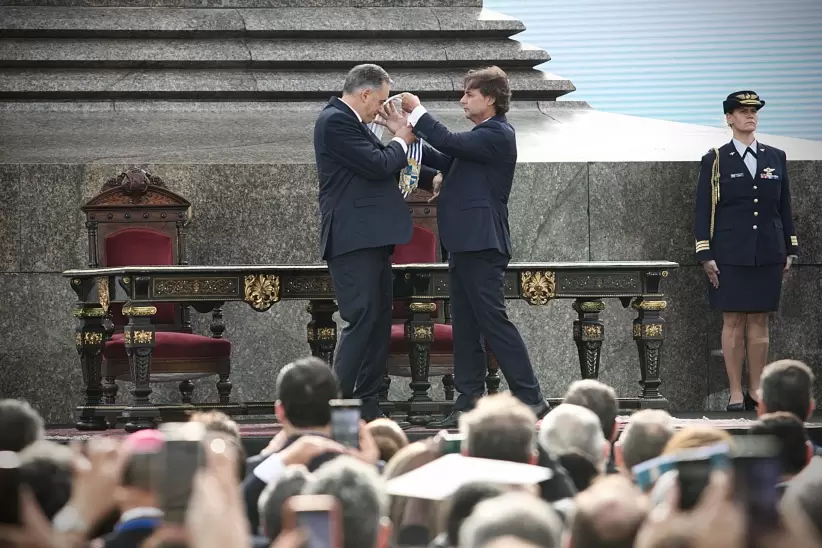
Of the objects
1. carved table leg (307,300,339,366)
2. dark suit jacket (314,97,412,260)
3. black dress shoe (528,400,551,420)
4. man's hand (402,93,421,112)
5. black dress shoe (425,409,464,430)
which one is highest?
man's hand (402,93,421,112)

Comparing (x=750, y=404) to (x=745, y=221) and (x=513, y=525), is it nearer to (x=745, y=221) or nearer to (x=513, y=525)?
(x=745, y=221)

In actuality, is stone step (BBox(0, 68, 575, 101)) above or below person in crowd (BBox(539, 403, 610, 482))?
above

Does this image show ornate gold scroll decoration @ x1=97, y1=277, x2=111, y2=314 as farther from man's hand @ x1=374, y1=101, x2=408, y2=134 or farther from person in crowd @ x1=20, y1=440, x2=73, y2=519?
person in crowd @ x1=20, y1=440, x2=73, y2=519

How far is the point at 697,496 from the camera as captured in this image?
2670 millimetres

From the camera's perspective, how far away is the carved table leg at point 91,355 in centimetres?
739

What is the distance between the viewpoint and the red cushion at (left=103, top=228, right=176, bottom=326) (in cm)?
802

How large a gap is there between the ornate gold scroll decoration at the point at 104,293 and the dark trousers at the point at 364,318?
1.34 metres

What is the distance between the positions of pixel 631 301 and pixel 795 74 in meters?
6.45

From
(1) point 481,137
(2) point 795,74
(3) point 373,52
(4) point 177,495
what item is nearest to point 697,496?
(4) point 177,495

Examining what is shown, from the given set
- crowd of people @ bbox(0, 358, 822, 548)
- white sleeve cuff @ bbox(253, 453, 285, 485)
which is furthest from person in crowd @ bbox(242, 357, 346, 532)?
white sleeve cuff @ bbox(253, 453, 285, 485)

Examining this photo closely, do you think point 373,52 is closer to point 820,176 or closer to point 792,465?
point 820,176

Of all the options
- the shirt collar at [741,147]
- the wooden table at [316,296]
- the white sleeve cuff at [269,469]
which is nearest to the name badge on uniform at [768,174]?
the shirt collar at [741,147]

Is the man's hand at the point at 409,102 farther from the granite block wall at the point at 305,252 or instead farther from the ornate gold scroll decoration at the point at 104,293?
the granite block wall at the point at 305,252

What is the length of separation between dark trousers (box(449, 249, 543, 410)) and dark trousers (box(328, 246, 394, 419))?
0.32 m
